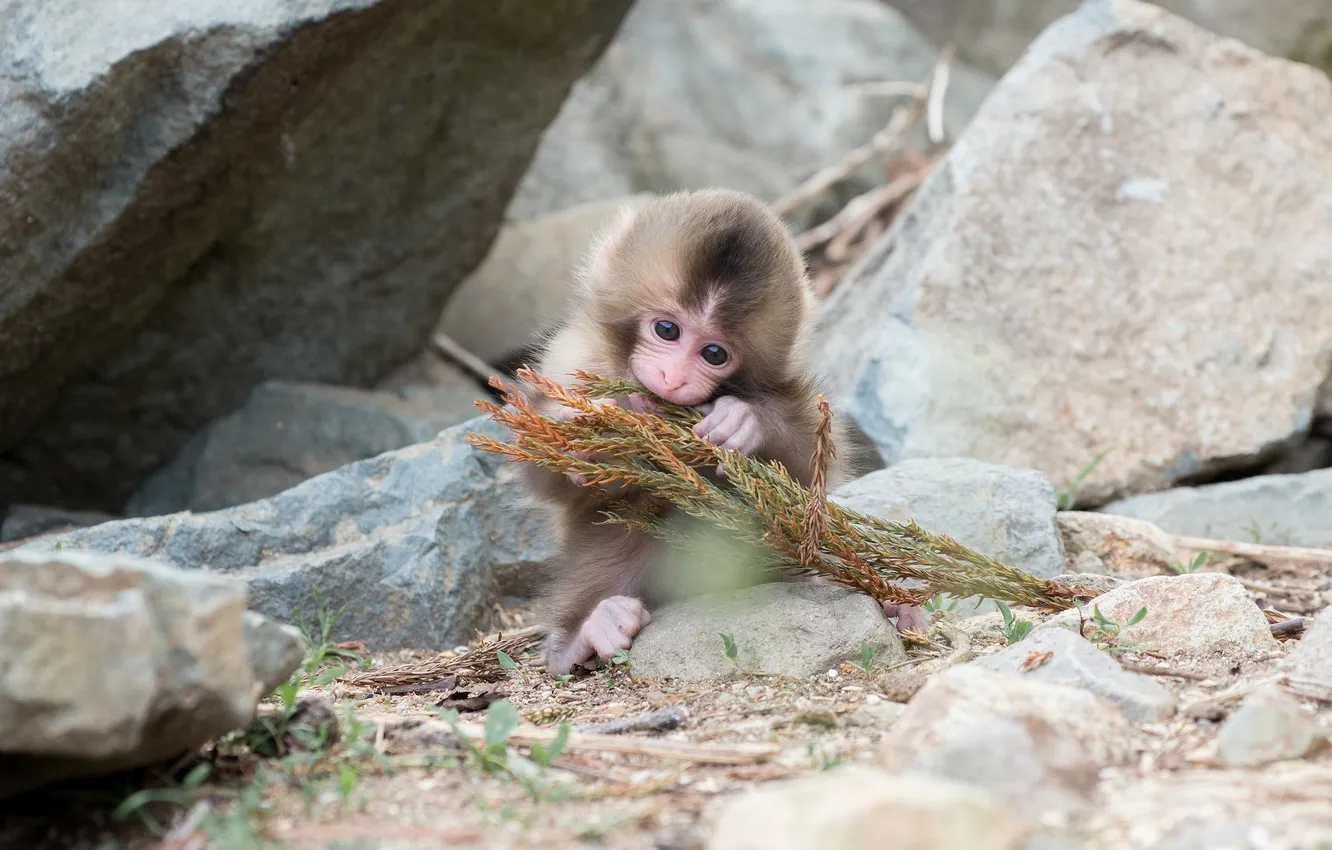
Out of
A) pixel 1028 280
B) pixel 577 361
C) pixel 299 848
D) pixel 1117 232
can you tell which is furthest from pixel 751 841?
pixel 1117 232

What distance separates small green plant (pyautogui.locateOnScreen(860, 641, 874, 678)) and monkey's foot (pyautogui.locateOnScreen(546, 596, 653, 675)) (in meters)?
0.70

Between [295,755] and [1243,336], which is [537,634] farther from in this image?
[1243,336]

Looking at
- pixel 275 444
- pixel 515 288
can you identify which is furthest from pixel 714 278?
pixel 515 288

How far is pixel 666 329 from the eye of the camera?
13.1 ft

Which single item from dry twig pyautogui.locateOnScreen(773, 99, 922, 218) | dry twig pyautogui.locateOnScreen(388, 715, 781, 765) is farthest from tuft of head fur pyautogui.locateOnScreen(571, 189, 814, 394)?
dry twig pyautogui.locateOnScreen(773, 99, 922, 218)

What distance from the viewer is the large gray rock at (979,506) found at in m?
4.52

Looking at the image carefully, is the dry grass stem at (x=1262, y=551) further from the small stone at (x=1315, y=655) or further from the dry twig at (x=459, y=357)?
the dry twig at (x=459, y=357)

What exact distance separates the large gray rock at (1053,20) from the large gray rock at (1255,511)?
3.83 metres

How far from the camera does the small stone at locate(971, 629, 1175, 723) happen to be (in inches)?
115

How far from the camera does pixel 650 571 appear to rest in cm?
421

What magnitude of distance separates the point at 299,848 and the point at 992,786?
1.20 meters

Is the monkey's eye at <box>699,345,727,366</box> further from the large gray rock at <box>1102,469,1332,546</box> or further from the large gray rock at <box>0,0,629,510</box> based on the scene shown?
the large gray rock at <box>1102,469,1332,546</box>

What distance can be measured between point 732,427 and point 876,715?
39.6 inches

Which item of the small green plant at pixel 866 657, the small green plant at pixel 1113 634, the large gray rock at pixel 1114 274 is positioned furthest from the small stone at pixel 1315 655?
the large gray rock at pixel 1114 274
